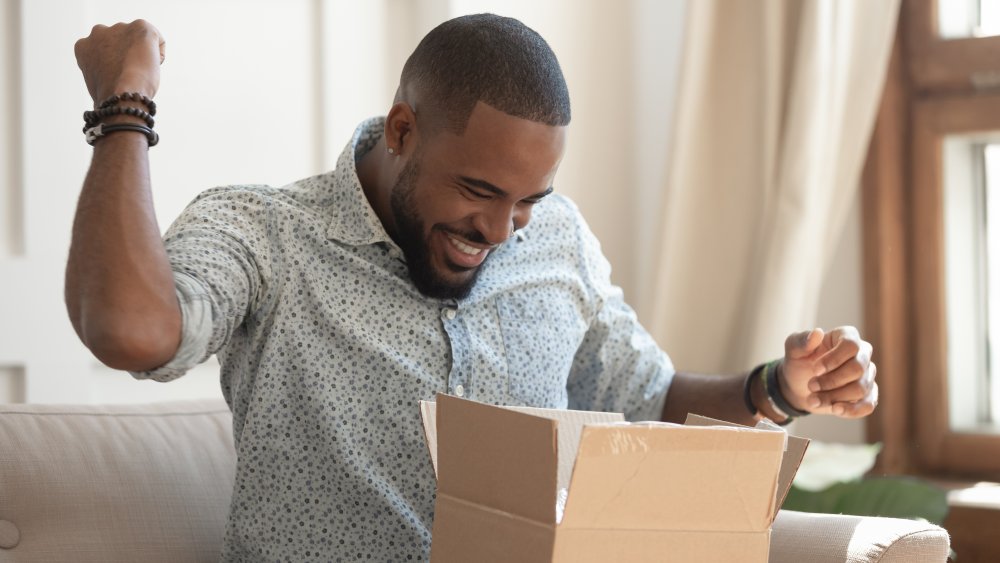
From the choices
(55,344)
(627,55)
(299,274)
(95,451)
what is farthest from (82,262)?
Answer: (627,55)

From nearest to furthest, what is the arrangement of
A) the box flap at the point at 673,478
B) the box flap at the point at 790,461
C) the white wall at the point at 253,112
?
the box flap at the point at 673,478 < the box flap at the point at 790,461 < the white wall at the point at 253,112

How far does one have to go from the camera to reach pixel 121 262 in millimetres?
986

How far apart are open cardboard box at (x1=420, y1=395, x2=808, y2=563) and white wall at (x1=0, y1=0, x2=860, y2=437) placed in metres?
1.07

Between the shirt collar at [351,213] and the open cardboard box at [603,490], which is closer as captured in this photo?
the open cardboard box at [603,490]

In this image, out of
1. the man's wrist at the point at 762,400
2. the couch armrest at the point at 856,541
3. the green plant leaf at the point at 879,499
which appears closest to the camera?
the couch armrest at the point at 856,541

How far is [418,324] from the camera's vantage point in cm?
133

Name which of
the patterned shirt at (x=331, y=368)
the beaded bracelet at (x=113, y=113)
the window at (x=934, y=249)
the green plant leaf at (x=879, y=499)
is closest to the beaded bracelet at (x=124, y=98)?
the beaded bracelet at (x=113, y=113)

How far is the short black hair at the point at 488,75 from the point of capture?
4.11ft

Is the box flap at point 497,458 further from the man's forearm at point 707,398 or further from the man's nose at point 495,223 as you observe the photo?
the man's forearm at point 707,398

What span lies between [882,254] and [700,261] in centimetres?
37

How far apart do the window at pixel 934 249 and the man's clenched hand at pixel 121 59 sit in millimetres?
1641

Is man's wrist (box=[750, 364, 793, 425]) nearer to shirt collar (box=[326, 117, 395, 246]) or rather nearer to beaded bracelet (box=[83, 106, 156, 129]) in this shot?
shirt collar (box=[326, 117, 395, 246])

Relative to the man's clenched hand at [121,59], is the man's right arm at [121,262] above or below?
below

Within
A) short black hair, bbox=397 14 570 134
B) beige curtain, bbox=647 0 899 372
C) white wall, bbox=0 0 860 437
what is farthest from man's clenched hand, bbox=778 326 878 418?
white wall, bbox=0 0 860 437
